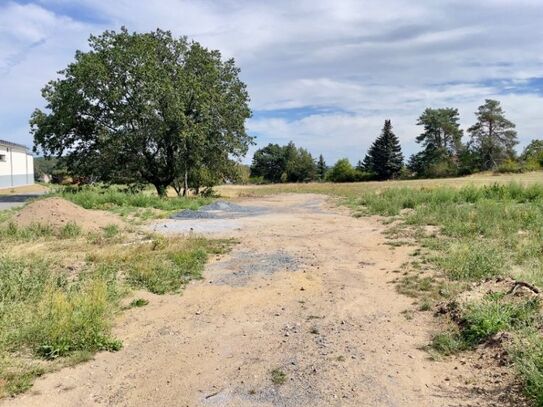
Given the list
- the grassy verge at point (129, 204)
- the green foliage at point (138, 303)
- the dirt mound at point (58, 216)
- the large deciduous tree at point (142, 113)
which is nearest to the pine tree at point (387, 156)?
the large deciduous tree at point (142, 113)

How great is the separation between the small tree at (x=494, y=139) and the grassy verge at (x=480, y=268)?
59.5m

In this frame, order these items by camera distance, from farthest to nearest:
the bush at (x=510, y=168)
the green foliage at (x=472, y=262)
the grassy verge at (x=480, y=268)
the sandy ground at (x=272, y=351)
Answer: the bush at (x=510, y=168) → the green foliage at (x=472, y=262) → the grassy verge at (x=480, y=268) → the sandy ground at (x=272, y=351)

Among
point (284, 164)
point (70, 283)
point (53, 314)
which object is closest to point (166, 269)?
point (70, 283)

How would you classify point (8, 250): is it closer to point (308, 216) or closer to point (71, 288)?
point (71, 288)

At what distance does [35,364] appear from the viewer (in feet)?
14.0

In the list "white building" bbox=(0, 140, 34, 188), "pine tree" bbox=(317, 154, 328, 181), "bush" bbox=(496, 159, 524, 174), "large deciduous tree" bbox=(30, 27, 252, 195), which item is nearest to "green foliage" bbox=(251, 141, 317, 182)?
"pine tree" bbox=(317, 154, 328, 181)

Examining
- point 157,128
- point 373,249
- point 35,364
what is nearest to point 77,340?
point 35,364

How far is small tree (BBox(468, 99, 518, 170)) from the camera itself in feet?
228

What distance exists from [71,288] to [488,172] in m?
68.1

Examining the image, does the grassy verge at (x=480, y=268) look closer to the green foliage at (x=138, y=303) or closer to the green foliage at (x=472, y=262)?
the green foliage at (x=472, y=262)

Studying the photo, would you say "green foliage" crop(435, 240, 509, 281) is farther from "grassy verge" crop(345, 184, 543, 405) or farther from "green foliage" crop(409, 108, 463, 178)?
"green foliage" crop(409, 108, 463, 178)

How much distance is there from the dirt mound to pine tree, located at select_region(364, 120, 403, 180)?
6144 cm

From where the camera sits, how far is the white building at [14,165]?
4316cm

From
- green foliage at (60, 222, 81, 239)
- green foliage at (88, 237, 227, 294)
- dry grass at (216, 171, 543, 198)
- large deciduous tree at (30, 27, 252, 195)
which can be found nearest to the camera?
green foliage at (88, 237, 227, 294)
